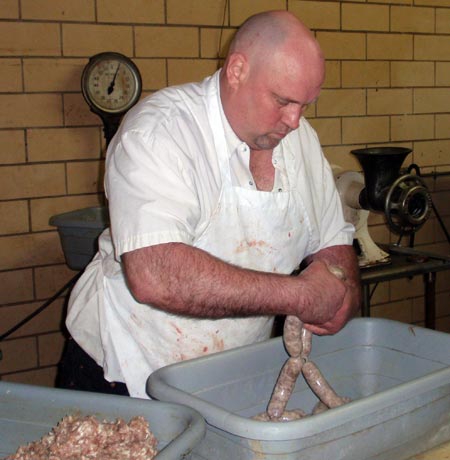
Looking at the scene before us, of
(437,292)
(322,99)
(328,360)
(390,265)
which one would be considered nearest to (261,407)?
(328,360)

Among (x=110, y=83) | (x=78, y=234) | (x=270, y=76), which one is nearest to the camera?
(x=270, y=76)

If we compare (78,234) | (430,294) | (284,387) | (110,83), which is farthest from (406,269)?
(284,387)

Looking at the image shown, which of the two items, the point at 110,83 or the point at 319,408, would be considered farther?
the point at 110,83

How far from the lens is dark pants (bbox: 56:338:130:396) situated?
1.82 metres

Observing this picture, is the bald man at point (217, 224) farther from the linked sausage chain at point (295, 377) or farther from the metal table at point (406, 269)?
the metal table at point (406, 269)

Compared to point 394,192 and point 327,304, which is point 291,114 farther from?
point 394,192

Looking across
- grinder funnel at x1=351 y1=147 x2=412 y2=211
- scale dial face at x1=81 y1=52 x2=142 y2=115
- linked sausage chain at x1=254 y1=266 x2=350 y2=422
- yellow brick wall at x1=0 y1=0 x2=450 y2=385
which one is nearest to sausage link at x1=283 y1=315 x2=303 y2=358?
linked sausage chain at x1=254 y1=266 x2=350 y2=422

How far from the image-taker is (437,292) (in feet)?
14.5

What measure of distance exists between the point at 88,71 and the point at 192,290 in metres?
1.71

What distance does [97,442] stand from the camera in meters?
1.15

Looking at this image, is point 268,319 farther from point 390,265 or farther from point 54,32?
point 54,32

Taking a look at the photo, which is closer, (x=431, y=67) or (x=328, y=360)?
(x=328, y=360)

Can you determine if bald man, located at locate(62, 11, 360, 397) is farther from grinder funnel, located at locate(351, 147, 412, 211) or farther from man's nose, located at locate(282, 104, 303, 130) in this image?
grinder funnel, located at locate(351, 147, 412, 211)

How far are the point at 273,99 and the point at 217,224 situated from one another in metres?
Answer: 0.31
